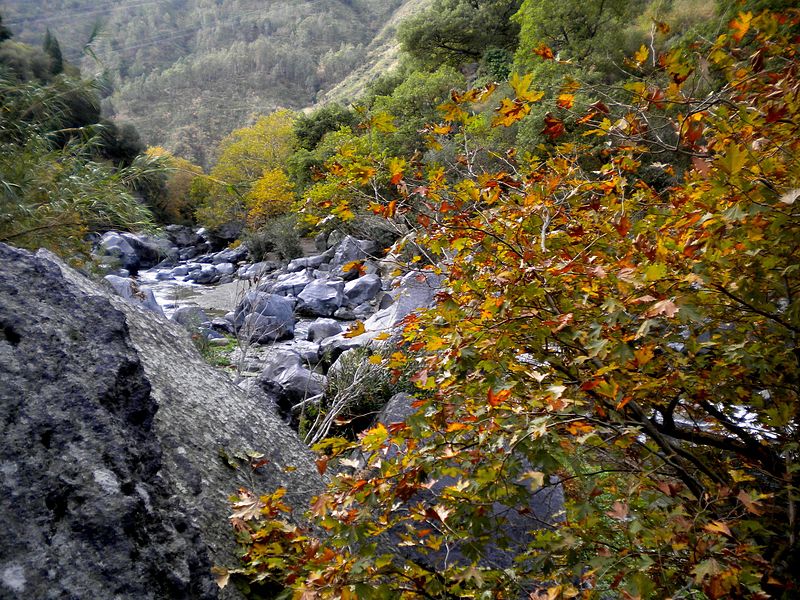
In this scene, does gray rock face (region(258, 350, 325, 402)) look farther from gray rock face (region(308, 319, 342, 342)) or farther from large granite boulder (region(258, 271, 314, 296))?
large granite boulder (region(258, 271, 314, 296))

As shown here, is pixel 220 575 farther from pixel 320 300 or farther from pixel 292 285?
pixel 292 285

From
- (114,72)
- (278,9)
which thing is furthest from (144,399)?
(278,9)

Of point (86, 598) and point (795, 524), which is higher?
point (86, 598)

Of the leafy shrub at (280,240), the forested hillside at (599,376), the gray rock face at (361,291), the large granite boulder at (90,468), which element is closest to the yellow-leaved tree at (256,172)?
the leafy shrub at (280,240)

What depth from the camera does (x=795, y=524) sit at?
1319mm

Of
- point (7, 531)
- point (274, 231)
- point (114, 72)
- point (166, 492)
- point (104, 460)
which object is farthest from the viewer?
point (274, 231)

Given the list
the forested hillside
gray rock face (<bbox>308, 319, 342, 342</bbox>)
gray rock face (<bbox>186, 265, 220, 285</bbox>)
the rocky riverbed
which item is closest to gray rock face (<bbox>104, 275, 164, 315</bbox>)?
the rocky riverbed

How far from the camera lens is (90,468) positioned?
102 cm

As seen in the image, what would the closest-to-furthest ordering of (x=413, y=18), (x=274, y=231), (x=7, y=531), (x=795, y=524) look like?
(x=7, y=531), (x=795, y=524), (x=274, y=231), (x=413, y=18)

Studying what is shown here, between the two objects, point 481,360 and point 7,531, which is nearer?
point 7,531

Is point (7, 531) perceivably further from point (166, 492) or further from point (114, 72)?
point (114, 72)

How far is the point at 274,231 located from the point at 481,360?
18.3 m

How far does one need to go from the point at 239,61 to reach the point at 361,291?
8607cm

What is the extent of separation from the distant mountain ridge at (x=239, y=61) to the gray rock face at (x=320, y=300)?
32.1 meters
